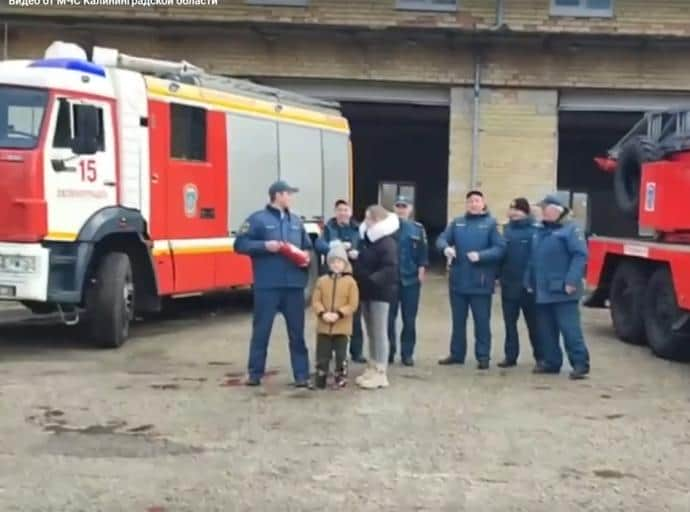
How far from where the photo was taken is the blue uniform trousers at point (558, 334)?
10539 mm

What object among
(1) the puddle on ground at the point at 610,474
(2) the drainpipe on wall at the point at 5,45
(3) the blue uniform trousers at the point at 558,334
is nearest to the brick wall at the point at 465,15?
(2) the drainpipe on wall at the point at 5,45

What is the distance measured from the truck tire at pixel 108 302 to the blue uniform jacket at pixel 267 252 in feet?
8.59

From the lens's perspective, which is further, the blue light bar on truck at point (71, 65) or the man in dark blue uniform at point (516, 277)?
the blue light bar on truck at point (71, 65)

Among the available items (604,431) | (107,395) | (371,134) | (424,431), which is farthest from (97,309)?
(371,134)

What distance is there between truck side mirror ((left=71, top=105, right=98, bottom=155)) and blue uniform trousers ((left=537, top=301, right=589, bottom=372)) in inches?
184

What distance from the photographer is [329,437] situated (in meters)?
7.89

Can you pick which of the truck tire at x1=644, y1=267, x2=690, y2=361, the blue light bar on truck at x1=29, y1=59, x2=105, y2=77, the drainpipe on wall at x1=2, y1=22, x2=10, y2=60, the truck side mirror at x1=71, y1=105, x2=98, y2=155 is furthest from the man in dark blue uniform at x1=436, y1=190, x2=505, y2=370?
the drainpipe on wall at x1=2, y1=22, x2=10, y2=60

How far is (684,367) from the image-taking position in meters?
11.5

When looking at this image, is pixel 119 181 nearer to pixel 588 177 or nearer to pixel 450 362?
pixel 450 362

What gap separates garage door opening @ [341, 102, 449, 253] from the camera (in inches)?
1289

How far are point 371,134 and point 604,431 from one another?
80.7 ft

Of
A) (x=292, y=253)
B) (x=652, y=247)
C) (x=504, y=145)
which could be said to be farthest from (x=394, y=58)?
(x=292, y=253)

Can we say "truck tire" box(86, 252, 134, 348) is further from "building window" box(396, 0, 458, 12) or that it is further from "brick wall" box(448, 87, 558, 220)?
"building window" box(396, 0, 458, 12)

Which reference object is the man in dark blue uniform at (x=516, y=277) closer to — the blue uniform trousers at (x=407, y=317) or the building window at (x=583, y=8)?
the blue uniform trousers at (x=407, y=317)
